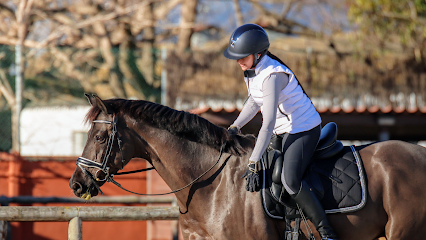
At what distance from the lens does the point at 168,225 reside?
7094 millimetres

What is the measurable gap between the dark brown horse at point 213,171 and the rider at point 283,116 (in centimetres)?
24

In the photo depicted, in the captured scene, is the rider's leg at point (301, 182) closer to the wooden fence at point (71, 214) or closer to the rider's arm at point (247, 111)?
the rider's arm at point (247, 111)

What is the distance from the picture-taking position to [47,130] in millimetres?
7348

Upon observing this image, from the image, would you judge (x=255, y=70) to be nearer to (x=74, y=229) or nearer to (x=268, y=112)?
(x=268, y=112)

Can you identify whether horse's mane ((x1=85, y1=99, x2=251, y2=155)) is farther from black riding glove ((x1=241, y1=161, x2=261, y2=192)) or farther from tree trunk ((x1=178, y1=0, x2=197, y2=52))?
tree trunk ((x1=178, y1=0, x2=197, y2=52))

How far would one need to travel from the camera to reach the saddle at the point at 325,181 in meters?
3.01

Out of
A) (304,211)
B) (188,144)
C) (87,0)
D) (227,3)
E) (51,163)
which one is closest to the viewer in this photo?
(304,211)

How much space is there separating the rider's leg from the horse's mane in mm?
433

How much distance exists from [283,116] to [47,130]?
5496 millimetres

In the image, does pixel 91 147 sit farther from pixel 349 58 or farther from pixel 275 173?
pixel 349 58

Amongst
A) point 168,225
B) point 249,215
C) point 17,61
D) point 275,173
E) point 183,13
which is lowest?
point 168,225

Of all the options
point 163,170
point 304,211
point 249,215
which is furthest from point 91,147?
point 304,211

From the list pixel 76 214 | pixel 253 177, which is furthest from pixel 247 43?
pixel 76 214

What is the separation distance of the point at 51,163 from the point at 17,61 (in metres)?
1.92
